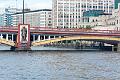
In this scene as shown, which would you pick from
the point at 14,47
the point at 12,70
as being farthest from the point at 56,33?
the point at 12,70

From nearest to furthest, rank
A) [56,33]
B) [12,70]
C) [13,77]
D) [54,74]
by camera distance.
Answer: [13,77] < [54,74] < [12,70] < [56,33]

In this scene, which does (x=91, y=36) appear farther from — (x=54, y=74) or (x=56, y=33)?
(x=54, y=74)

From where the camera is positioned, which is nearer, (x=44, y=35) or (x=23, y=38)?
(x=23, y=38)

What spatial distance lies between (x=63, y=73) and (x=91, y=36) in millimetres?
68908

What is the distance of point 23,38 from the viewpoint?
12081 centimetres

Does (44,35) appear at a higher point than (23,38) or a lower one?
higher

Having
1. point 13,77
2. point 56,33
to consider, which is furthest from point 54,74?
point 56,33

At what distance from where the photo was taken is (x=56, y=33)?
120562 millimetres

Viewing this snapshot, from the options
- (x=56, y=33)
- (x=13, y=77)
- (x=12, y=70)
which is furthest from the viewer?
(x=56, y=33)

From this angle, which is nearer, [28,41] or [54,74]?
[54,74]

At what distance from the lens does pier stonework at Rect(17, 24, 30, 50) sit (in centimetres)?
12044

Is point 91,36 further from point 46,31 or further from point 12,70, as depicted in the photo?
point 12,70

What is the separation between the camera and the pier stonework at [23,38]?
395ft

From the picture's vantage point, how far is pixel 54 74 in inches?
2093
